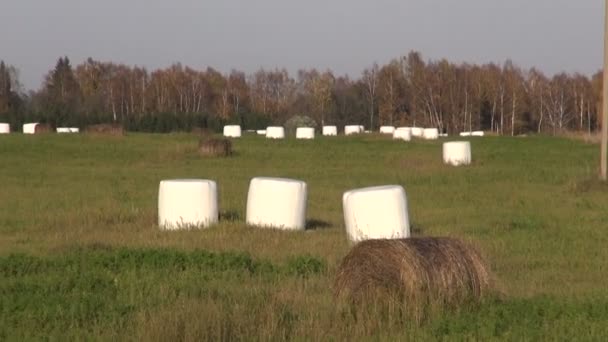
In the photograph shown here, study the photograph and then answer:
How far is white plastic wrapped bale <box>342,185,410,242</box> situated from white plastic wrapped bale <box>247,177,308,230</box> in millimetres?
1765

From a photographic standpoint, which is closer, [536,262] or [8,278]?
[8,278]

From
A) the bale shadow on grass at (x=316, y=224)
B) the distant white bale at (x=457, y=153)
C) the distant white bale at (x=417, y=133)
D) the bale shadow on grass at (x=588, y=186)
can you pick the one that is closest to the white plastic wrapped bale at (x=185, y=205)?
the bale shadow on grass at (x=316, y=224)

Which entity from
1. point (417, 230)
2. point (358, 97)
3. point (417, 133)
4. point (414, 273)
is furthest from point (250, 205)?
point (358, 97)

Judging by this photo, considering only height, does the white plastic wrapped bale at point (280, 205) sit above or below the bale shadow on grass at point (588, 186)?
above

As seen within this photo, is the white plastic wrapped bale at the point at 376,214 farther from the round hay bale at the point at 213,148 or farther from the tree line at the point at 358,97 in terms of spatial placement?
the tree line at the point at 358,97

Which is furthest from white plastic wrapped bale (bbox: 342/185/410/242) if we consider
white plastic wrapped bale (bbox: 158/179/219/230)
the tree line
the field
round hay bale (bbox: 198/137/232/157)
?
the tree line

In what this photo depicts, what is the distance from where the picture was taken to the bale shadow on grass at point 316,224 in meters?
18.2

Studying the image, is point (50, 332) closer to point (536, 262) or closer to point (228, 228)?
point (536, 262)

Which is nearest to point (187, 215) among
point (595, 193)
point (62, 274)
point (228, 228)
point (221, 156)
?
point (228, 228)

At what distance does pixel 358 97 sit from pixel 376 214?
322ft

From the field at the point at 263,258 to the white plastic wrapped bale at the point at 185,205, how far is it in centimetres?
35

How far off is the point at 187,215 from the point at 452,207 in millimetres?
6812

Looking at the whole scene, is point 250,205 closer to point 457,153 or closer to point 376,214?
point 376,214

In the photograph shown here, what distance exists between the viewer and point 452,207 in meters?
22.2
